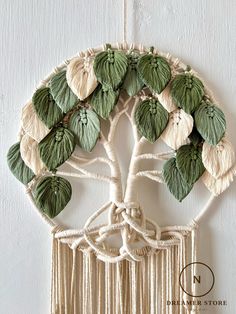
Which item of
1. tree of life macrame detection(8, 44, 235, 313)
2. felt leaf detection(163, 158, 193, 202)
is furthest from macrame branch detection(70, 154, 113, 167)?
felt leaf detection(163, 158, 193, 202)

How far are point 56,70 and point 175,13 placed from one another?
10.7 inches

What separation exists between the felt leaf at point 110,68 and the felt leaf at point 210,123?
0.53ft

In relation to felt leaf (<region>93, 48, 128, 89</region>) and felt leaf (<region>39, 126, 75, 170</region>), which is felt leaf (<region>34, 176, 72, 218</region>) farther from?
felt leaf (<region>93, 48, 128, 89</region>)

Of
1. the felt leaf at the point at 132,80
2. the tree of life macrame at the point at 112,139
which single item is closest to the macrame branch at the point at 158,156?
the tree of life macrame at the point at 112,139

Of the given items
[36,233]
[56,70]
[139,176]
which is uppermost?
[56,70]

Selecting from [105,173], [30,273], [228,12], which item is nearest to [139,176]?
[105,173]

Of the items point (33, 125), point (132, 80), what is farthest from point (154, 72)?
point (33, 125)

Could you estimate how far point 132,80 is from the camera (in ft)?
3.00

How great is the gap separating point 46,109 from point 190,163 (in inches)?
11.3

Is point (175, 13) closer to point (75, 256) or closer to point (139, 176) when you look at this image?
point (139, 176)

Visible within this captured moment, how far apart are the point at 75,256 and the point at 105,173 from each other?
167 mm

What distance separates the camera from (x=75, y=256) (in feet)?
3.02

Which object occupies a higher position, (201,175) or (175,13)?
(175,13)

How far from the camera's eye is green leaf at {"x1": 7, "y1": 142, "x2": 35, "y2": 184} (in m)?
0.92
